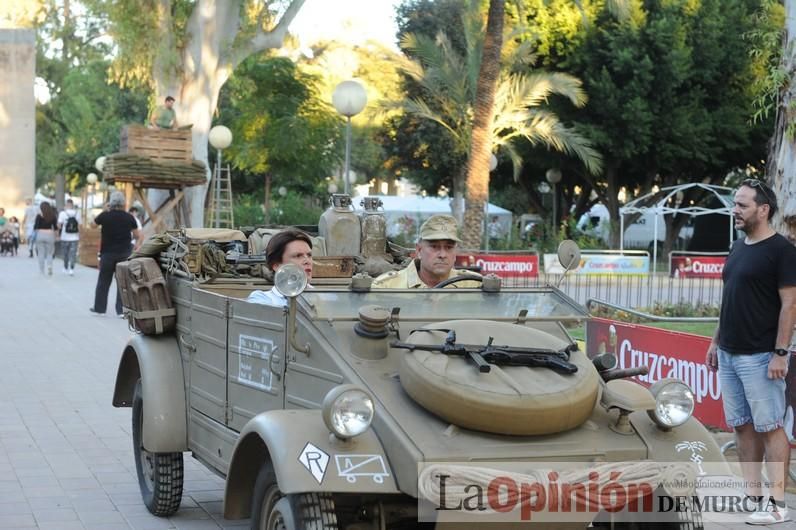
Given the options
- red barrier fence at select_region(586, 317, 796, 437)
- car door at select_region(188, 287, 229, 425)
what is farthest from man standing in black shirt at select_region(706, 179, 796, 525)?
car door at select_region(188, 287, 229, 425)

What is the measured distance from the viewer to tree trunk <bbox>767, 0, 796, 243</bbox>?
29.8ft

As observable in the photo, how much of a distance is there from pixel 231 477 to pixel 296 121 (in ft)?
102

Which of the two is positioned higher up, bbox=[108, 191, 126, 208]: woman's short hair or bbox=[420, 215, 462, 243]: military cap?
bbox=[108, 191, 126, 208]: woman's short hair

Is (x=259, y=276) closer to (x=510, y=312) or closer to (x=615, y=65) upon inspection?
(x=510, y=312)

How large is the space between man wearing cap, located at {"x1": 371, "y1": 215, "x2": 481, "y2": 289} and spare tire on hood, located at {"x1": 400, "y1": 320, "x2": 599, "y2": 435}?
1503mm

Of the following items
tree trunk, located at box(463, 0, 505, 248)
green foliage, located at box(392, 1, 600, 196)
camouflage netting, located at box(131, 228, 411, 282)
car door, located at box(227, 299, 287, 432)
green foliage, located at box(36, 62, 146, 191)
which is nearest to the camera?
car door, located at box(227, 299, 287, 432)

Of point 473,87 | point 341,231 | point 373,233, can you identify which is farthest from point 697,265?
point 341,231

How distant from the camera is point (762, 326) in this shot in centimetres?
639

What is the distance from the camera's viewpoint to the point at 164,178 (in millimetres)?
20484

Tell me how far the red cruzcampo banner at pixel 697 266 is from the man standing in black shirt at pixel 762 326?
19.3 meters

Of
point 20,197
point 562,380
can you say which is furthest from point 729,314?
point 20,197

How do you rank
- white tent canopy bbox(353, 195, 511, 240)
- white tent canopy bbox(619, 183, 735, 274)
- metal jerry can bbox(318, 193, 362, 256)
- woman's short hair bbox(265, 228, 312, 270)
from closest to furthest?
woman's short hair bbox(265, 228, 312, 270), metal jerry can bbox(318, 193, 362, 256), white tent canopy bbox(619, 183, 735, 274), white tent canopy bbox(353, 195, 511, 240)

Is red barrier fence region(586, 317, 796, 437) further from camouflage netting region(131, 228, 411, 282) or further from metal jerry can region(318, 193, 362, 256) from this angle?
camouflage netting region(131, 228, 411, 282)

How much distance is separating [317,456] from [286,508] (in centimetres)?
27
